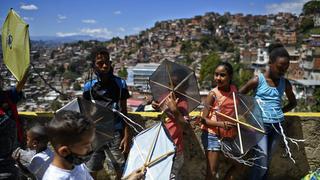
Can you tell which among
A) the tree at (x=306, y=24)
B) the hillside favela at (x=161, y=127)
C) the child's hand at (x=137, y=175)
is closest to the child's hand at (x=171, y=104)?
the hillside favela at (x=161, y=127)

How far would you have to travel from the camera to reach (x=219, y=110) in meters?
3.15

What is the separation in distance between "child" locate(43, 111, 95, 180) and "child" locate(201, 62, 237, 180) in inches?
60.0

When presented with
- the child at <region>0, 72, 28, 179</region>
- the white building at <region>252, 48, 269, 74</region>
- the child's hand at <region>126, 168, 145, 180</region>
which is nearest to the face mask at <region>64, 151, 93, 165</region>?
the child's hand at <region>126, 168, 145, 180</region>

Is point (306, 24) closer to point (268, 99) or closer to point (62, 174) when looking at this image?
point (268, 99)

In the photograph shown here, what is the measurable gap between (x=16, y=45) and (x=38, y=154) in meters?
0.79

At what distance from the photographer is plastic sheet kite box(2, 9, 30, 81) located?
8.64 feet

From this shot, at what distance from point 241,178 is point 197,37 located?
124 m

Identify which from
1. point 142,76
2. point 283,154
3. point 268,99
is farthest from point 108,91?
point 142,76

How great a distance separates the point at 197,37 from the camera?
126 m

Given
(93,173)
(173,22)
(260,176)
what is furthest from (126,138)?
(173,22)

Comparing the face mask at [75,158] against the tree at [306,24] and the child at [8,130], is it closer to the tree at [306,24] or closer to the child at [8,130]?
the child at [8,130]

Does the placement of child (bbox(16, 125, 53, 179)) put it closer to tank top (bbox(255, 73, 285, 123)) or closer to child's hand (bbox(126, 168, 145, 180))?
child's hand (bbox(126, 168, 145, 180))

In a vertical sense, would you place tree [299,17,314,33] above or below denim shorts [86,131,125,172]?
above

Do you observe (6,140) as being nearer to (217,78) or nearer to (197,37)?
(217,78)
